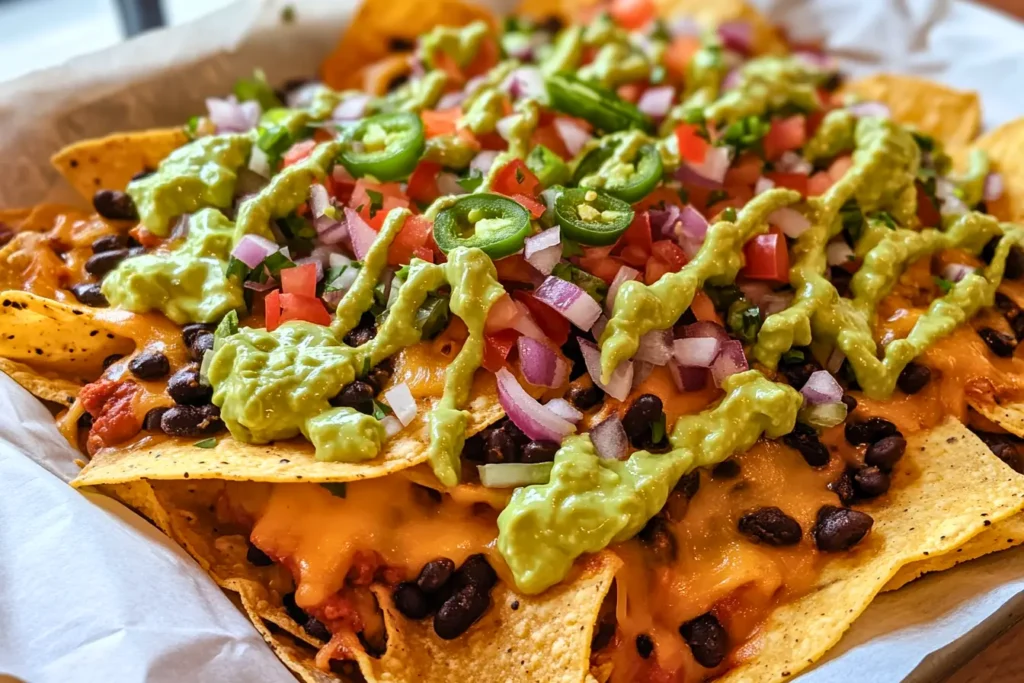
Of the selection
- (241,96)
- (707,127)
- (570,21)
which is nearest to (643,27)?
(570,21)

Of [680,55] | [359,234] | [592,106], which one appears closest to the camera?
[359,234]

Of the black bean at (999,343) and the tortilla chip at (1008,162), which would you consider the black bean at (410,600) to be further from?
the tortilla chip at (1008,162)

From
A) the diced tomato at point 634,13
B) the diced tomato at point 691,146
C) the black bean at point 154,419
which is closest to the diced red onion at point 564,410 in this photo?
the black bean at point 154,419

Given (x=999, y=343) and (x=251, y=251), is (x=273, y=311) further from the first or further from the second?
(x=999, y=343)

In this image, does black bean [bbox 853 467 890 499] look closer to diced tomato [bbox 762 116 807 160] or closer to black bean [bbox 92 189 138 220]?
diced tomato [bbox 762 116 807 160]

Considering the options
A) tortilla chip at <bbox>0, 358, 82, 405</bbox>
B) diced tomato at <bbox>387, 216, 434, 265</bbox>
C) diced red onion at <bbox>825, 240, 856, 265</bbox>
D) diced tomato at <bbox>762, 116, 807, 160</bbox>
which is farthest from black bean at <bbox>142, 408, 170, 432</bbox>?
diced tomato at <bbox>762, 116, 807, 160</bbox>

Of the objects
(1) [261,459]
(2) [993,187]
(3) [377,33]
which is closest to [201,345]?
(1) [261,459]
